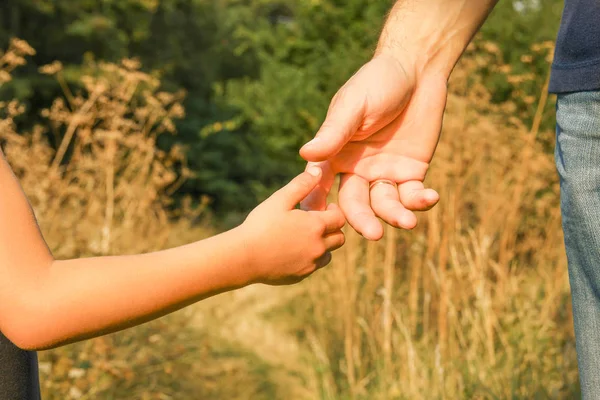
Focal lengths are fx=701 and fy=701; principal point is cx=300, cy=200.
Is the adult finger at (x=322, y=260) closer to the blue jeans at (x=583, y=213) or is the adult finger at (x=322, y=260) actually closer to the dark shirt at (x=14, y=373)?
the blue jeans at (x=583, y=213)

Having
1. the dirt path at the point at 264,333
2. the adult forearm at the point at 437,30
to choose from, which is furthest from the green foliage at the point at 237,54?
the dirt path at the point at 264,333

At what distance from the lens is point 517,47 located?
5.60m

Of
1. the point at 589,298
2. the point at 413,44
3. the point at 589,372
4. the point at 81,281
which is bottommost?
the point at 589,372

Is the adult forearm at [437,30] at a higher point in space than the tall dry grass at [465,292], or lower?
higher

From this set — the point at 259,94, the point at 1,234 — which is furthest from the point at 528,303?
the point at 259,94

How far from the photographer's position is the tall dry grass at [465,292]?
9.37ft

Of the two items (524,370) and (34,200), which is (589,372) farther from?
(34,200)

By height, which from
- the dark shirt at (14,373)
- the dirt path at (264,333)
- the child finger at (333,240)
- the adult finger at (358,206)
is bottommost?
the dirt path at (264,333)

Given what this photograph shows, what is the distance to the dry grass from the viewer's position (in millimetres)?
2941

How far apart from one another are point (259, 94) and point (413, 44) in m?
6.25

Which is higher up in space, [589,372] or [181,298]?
[181,298]

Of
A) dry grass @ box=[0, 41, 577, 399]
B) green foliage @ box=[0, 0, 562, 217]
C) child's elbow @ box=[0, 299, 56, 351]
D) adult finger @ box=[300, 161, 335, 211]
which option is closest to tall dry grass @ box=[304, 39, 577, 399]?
dry grass @ box=[0, 41, 577, 399]

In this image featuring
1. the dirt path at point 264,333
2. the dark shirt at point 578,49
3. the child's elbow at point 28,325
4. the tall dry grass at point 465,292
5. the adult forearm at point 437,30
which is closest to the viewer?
the child's elbow at point 28,325

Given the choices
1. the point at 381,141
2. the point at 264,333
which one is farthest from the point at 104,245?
the point at 381,141
